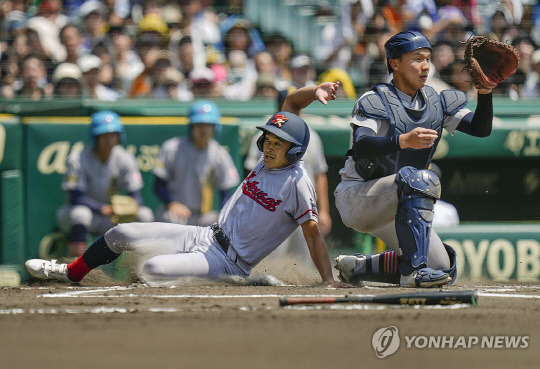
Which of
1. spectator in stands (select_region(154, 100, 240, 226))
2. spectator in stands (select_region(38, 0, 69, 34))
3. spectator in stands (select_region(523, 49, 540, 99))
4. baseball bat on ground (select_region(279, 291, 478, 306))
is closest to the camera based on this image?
baseball bat on ground (select_region(279, 291, 478, 306))

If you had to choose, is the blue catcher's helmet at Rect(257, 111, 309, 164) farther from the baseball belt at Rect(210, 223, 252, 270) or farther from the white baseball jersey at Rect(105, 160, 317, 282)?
the baseball belt at Rect(210, 223, 252, 270)

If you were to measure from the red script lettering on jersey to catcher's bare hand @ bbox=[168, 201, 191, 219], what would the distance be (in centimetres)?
177

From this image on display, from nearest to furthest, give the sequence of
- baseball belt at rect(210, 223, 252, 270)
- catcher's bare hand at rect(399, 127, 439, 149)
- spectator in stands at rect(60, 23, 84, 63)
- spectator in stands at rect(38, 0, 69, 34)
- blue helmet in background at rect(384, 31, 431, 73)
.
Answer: catcher's bare hand at rect(399, 127, 439, 149)
blue helmet in background at rect(384, 31, 431, 73)
baseball belt at rect(210, 223, 252, 270)
spectator in stands at rect(60, 23, 84, 63)
spectator in stands at rect(38, 0, 69, 34)

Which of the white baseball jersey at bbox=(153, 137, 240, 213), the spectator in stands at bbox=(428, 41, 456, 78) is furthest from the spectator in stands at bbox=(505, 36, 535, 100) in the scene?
the white baseball jersey at bbox=(153, 137, 240, 213)

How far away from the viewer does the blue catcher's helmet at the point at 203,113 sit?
24.6 ft

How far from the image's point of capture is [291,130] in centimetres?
545

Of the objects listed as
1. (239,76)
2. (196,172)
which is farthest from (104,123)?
(239,76)

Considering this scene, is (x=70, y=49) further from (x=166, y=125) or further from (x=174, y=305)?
(x=174, y=305)

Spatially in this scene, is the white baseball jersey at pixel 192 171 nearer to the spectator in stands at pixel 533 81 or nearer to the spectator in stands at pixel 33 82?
the spectator in stands at pixel 33 82

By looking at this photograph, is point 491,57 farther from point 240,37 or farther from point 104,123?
point 240,37

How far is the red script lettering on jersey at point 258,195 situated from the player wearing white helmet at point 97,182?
2.10 meters

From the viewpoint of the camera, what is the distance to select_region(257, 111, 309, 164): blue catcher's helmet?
5418 millimetres

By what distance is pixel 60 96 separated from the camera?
8273 mm

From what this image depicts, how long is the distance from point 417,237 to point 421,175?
0.35 meters
